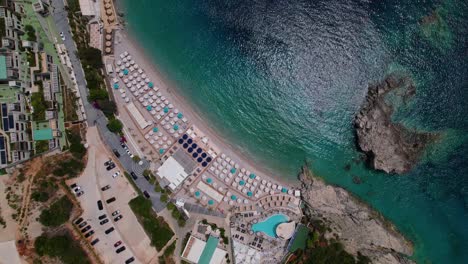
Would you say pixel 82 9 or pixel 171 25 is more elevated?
pixel 171 25

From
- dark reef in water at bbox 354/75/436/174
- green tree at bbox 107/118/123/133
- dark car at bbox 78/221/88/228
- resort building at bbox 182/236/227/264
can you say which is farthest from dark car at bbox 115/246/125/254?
dark reef in water at bbox 354/75/436/174

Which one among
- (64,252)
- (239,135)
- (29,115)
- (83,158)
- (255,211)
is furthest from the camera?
(239,135)

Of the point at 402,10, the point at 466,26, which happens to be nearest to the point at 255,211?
the point at 402,10

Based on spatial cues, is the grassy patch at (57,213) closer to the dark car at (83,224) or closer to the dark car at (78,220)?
the dark car at (78,220)

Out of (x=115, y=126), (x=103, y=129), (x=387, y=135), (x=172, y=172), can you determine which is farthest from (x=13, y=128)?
(x=387, y=135)

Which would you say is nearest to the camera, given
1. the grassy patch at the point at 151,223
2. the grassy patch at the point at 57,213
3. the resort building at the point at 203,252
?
the grassy patch at the point at 57,213

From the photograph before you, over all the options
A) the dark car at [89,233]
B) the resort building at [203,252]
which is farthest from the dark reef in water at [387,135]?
the dark car at [89,233]

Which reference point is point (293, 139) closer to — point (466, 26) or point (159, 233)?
point (159, 233)
